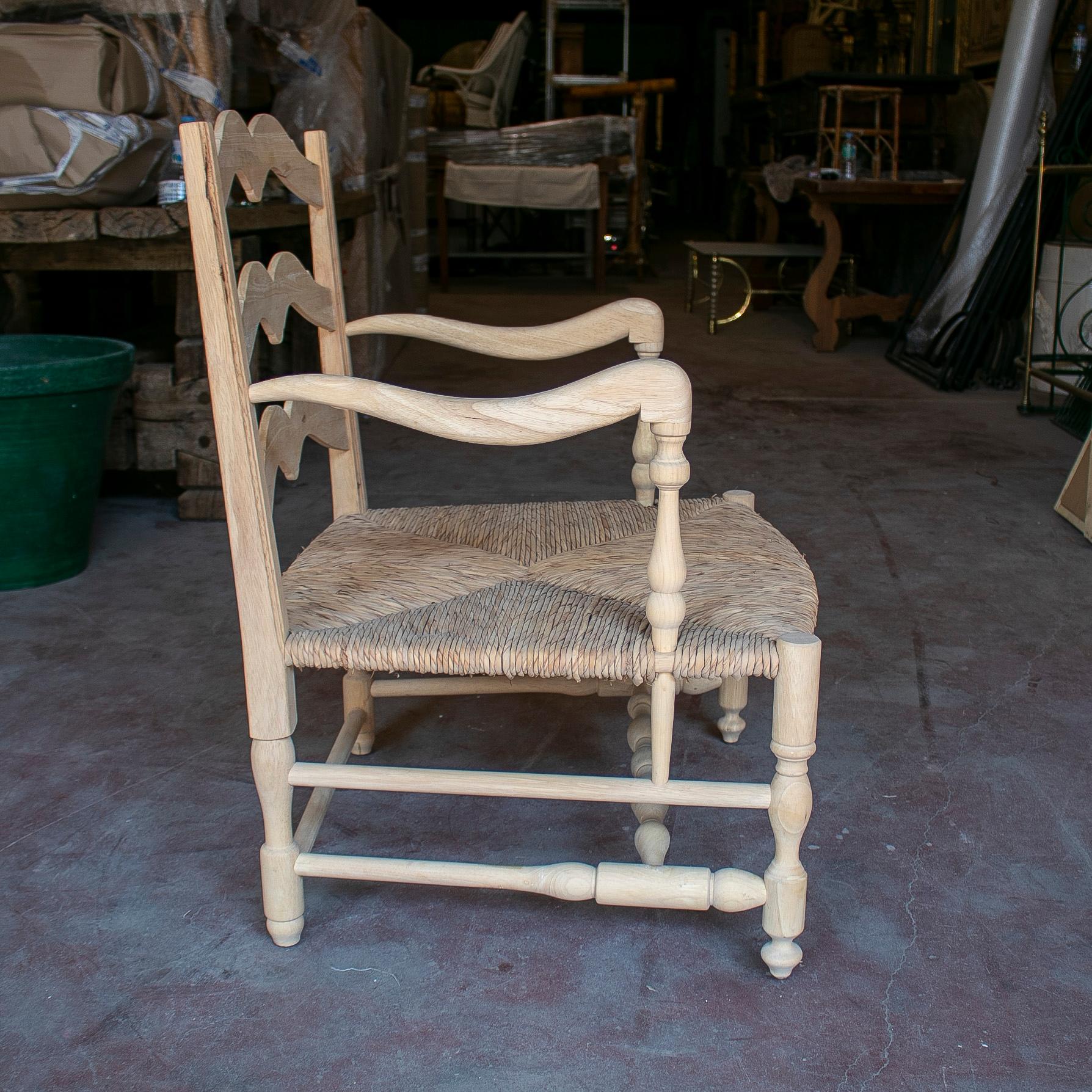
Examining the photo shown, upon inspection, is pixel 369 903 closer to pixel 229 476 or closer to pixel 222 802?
pixel 222 802

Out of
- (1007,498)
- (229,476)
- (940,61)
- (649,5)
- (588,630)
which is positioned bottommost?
(1007,498)

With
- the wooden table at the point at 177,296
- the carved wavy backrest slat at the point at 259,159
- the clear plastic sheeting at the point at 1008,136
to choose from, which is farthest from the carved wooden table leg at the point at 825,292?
the carved wavy backrest slat at the point at 259,159

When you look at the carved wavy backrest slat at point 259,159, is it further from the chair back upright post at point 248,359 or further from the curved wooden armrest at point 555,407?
the curved wooden armrest at point 555,407

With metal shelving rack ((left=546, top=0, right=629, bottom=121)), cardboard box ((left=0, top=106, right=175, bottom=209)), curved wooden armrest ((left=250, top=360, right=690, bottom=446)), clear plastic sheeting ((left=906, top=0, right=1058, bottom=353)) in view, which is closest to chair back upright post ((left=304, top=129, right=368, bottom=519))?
curved wooden armrest ((left=250, top=360, right=690, bottom=446))

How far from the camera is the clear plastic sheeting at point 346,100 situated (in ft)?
12.9

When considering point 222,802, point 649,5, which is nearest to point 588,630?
point 222,802

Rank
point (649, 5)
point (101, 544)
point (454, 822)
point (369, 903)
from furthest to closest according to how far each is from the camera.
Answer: point (649, 5) → point (101, 544) → point (454, 822) → point (369, 903)

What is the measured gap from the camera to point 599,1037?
121 cm

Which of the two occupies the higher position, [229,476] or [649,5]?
[649,5]

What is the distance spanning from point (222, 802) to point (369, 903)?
357 millimetres

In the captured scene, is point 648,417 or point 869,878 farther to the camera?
point 869,878

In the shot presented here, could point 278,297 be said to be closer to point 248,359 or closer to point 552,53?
point 248,359

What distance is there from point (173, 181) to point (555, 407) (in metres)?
2.09

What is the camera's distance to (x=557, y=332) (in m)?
1.56
